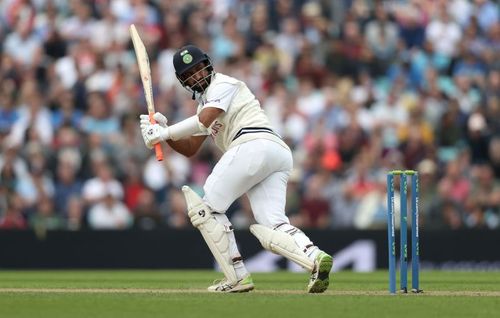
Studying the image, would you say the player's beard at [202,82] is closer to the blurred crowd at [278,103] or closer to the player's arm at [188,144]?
the player's arm at [188,144]

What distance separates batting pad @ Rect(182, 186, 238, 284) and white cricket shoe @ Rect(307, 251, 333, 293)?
0.67 m

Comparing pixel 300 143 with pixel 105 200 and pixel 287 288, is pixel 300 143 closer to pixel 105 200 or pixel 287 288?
pixel 105 200

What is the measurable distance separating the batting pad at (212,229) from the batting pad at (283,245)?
0.85 ft

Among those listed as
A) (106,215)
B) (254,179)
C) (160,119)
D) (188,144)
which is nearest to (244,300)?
(254,179)

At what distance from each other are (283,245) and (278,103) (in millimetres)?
8095

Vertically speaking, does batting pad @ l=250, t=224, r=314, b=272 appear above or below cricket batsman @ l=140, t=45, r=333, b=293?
below

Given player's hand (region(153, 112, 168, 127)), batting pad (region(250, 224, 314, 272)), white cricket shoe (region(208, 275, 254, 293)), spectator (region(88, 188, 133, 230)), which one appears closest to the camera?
batting pad (region(250, 224, 314, 272))

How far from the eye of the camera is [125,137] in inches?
664

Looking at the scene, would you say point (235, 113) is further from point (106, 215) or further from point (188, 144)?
point (106, 215)

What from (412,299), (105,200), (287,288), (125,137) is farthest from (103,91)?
(412,299)

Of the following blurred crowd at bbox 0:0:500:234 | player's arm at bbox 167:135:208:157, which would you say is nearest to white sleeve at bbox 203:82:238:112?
player's arm at bbox 167:135:208:157

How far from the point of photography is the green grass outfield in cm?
812

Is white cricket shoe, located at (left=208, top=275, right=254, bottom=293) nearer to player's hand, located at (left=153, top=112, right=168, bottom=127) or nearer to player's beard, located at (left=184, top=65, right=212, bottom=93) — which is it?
player's hand, located at (left=153, top=112, right=168, bottom=127)

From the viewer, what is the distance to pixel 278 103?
1752cm
